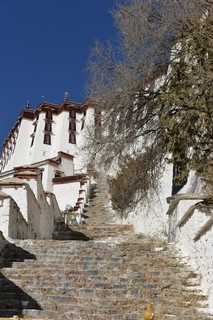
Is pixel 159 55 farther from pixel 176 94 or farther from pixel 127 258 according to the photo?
pixel 127 258

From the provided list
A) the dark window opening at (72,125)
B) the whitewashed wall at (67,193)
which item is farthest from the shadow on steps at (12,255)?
the dark window opening at (72,125)

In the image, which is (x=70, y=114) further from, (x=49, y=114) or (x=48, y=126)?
(x=48, y=126)

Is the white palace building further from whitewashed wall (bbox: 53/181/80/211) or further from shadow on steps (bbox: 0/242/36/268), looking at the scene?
shadow on steps (bbox: 0/242/36/268)

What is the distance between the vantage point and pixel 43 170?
3900 cm

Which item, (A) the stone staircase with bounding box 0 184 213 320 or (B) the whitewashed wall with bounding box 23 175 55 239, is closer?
(A) the stone staircase with bounding box 0 184 213 320

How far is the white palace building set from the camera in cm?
1404

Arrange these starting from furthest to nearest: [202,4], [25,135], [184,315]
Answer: [25,135] → [202,4] → [184,315]

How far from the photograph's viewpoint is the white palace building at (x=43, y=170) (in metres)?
14.0

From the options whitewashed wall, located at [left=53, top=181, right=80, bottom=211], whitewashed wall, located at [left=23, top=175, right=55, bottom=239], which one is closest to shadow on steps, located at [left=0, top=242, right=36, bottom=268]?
whitewashed wall, located at [left=23, top=175, right=55, bottom=239]

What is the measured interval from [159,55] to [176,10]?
1.29 meters

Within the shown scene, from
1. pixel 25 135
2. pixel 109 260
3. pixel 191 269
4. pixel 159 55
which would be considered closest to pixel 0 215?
pixel 109 260

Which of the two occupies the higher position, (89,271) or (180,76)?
(180,76)

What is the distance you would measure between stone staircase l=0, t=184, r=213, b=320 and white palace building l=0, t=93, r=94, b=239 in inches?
82.7

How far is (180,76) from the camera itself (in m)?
10.1
